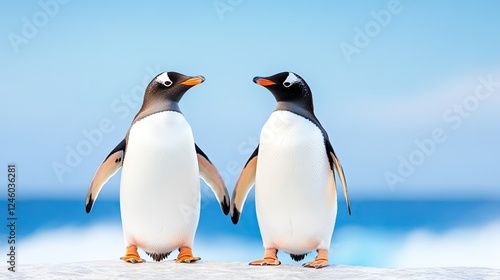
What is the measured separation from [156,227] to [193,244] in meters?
0.27

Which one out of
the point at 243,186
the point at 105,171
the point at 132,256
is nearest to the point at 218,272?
the point at 132,256

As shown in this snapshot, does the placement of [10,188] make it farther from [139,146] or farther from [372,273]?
[372,273]

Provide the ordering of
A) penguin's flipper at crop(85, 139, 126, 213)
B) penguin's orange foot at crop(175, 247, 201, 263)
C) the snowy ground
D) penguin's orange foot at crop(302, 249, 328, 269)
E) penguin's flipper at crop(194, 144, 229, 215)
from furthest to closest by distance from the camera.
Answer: penguin's flipper at crop(194, 144, 229, 215) → penguin's flipper at crop(85, 139, 126, 213) → penguin's orange foot at crop(175, 247, 201, 263) → penguin's orange foot at crop(302, 249, 328, 269) → the snowy ground

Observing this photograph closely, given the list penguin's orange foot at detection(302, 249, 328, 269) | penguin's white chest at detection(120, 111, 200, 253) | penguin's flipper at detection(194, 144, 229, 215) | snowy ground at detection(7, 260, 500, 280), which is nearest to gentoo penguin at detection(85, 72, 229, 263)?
penguin's white chest at detection(120, 111, 200, 253)

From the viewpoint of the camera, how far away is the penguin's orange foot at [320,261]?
3613mm

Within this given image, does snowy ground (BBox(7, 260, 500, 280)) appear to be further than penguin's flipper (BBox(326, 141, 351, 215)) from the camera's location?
No

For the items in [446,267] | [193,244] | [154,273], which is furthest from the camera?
[193,244]

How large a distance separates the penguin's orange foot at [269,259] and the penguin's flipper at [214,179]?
45cm

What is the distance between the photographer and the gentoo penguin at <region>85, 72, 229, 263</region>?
12.1 ft

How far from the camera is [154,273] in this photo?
133 inches

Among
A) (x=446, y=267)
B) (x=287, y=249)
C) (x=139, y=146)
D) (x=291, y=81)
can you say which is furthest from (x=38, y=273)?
(x=446, y=267)

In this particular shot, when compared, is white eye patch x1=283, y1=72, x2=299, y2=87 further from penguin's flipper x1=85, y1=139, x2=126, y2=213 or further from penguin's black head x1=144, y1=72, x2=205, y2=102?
penguin's flipper x1=85, y1=139, x2=126, y2=213

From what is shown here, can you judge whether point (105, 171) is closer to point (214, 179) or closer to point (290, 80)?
point (214, 179)

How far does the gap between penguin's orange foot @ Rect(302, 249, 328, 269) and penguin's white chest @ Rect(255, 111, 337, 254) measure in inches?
1.3
